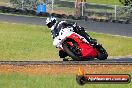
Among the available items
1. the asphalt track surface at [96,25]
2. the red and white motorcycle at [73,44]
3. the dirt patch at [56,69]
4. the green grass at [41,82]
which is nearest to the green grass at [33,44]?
the asphalt track surface at [96,25]

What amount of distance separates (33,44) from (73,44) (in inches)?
406

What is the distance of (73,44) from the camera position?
15547mm

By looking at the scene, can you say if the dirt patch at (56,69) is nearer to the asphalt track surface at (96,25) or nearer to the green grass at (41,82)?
the green grass at (41,82)

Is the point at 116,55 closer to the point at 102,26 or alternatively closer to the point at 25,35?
the point at 25,35

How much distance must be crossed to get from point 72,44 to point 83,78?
8.55 m

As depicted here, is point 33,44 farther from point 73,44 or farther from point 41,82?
point 41,82

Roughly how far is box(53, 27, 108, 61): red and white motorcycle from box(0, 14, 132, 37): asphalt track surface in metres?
16.8

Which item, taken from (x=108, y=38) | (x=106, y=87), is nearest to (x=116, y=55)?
(x=108, y=38)

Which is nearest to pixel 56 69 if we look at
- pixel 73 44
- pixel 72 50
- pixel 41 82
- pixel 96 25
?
pixel 72 50

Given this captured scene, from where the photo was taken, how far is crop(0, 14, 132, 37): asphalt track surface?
33625 mm

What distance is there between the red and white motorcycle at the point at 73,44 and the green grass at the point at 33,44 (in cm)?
637

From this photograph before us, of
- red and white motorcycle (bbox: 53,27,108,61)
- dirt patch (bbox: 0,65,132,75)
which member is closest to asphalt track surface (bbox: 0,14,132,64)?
red and white motorcycle (bbox: 53,27,108,61)

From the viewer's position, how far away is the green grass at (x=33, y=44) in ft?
74.2

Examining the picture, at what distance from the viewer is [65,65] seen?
1431cm
